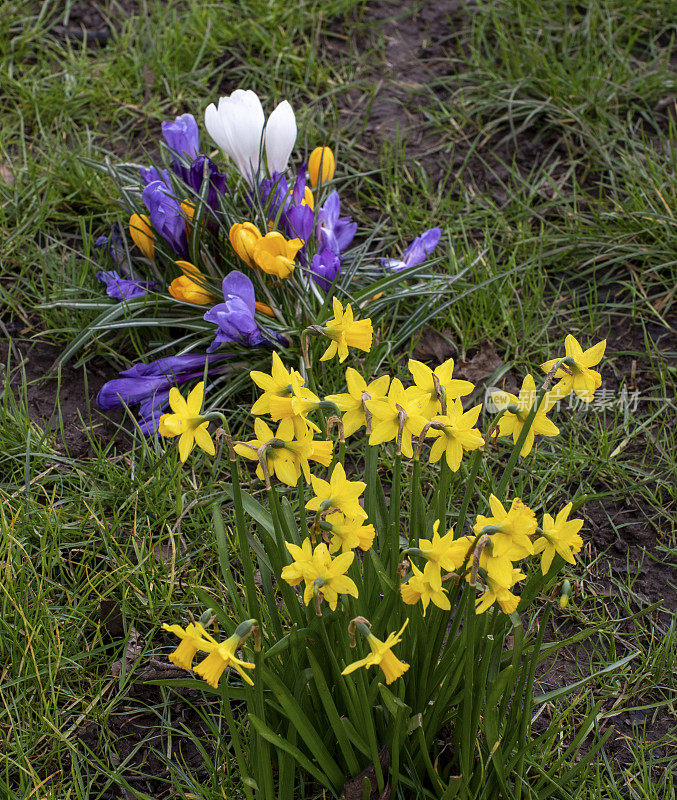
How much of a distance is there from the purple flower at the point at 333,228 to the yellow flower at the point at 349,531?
55.3 inches

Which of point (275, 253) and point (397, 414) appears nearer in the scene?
point (397, 414)

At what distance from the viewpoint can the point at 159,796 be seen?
5.64ft

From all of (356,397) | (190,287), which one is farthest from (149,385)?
(356,397)

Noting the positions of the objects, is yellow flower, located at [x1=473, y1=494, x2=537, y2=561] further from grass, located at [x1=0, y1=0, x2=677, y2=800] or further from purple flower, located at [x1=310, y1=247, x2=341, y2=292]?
purple flower, located at [x1=310, y1=247, x2=341, y2=292]

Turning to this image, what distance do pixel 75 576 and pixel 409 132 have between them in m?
2.18

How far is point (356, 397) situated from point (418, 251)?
1.47m

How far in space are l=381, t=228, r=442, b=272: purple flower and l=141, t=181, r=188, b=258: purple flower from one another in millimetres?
661

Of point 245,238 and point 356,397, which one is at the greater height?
point 356,397

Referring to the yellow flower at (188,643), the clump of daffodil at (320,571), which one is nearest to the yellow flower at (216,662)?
the yellow flower at (188,643)

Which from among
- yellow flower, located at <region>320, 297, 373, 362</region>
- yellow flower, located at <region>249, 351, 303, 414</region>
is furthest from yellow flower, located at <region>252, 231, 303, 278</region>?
yellow flower, located at <region>249, 351, 303, 414</region>

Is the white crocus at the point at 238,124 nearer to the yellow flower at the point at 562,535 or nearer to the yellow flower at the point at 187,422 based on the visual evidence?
the yellow flower at the point at 187,422

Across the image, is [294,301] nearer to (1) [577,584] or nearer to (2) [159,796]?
(1) [577,584]

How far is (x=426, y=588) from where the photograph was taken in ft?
4.10

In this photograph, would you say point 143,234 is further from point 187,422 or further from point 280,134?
point 187,422
